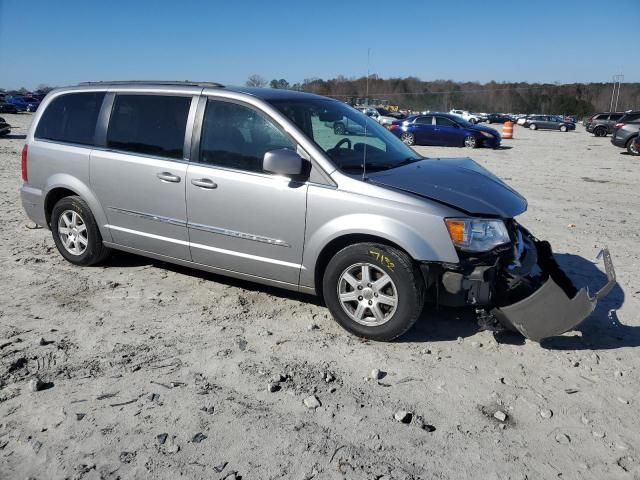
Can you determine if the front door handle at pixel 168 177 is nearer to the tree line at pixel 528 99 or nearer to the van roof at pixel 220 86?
the van roof at pixel 220 86

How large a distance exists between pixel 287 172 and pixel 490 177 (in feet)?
6.19

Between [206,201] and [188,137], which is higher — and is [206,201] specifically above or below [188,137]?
below

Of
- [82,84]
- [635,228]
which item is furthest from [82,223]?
[635,228]

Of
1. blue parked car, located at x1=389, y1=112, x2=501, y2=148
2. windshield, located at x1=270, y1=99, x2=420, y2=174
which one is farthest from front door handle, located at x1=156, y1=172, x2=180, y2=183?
blue parked car, located at x1=389, y1=112, x2=501, y2=148

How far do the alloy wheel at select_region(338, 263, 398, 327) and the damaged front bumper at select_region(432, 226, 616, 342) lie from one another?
416 mm

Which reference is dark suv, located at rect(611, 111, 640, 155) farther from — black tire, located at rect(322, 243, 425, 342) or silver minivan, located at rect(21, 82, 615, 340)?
black tire, located at rect(322, 243, 425, 342)

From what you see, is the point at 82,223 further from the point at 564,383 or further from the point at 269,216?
the point at 564,383

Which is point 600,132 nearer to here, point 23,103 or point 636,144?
point 636,144

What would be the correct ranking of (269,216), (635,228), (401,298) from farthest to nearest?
(635,228) < (269,216) < (401,298)

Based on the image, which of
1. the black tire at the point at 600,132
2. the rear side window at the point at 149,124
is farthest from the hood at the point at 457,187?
the black tire at the point at 600,132

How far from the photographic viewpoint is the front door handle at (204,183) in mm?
4414

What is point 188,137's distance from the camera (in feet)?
15.2

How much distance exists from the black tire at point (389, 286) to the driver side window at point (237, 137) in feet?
3.21

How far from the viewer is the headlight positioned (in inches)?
145
